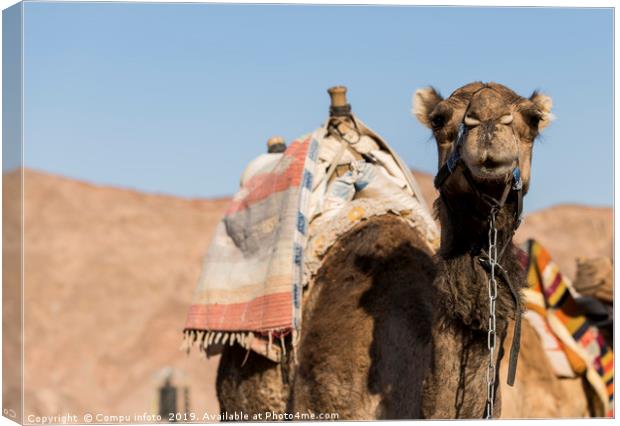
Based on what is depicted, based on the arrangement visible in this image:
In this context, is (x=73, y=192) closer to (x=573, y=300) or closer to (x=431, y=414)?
(x=573, y=300)

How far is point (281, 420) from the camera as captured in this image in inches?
229

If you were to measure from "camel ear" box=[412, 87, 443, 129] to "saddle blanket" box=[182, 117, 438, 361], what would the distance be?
1153 mm

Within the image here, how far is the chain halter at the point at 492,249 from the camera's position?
4.32 metres

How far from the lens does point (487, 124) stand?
4.16 meters

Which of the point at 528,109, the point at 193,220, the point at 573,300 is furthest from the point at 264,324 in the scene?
the point at 193,220

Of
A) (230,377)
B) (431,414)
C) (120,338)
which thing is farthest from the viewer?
(120,338)

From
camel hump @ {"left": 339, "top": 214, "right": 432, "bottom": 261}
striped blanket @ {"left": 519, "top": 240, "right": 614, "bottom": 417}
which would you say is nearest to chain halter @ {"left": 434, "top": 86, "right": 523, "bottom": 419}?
camel hump @ {"left": 339, "top": 214, "right": 432, "bottom": 261}

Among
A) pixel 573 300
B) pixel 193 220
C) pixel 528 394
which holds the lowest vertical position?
pixel 528 394

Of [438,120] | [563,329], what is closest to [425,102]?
[438,120]

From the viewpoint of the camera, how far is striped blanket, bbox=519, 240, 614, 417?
25.7 feet

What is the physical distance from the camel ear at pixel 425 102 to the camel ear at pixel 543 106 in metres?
0.39

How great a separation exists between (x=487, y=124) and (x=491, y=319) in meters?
0.75

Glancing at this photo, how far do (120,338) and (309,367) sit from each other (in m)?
25.6

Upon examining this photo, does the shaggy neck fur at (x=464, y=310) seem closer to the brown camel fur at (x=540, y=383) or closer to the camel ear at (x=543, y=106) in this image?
the camel ear at (x=543, y=106)
